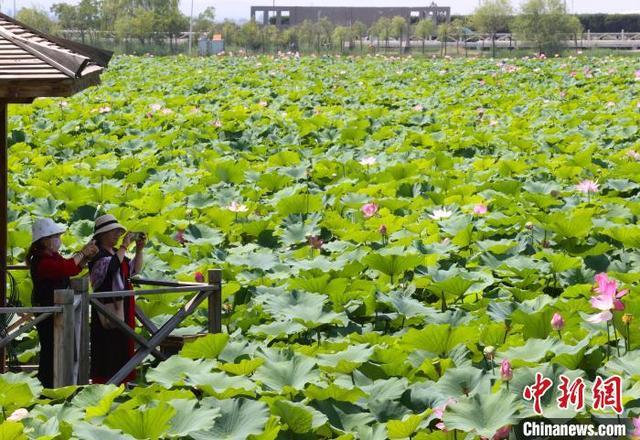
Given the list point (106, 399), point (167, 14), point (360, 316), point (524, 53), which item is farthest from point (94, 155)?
point (167, 14)

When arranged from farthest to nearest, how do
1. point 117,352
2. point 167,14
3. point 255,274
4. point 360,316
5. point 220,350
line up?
1. point 167,14
2. point 255,274
3. point 360,316
4. point 117,352
5. point 220,350

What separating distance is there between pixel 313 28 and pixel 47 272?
39.7 m

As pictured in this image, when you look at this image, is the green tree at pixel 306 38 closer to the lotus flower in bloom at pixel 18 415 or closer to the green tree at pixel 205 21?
the green tree at pixel 205 21

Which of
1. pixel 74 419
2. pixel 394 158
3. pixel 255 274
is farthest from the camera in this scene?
pixel 394 158

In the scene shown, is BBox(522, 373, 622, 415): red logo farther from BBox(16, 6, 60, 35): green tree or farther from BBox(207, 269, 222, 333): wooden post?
BBox(16, 6, 60, 35): green tree

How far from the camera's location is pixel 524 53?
30.7 metres

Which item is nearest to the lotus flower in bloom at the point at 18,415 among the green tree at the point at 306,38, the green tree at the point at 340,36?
the green tree at the point at 340,36

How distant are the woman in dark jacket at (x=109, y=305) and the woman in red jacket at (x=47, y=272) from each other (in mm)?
96

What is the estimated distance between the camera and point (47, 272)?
153 inches

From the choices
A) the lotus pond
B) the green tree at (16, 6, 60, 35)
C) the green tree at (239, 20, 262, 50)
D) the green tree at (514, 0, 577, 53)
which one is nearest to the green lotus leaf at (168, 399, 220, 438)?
the lotus pond

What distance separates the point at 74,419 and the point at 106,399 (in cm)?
10

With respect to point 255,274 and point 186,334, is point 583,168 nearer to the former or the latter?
point 255,274

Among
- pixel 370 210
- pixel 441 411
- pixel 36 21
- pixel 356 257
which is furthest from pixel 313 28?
pixel 441 411

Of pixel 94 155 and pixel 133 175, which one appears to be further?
pixel 94 155
